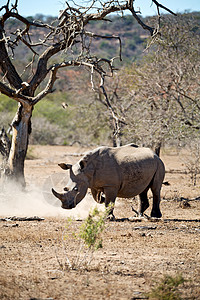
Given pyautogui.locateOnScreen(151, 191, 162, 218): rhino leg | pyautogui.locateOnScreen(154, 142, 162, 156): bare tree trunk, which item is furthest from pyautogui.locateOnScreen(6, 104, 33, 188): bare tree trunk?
pyautogui.locateOnScreen(154, 142, 162, 156): bare tree trunk

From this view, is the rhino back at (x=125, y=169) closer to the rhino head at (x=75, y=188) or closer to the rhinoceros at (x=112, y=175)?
the rhinoceros at (x=112, y=175)

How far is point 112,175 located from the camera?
9086mm

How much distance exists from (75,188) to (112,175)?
0.82 m

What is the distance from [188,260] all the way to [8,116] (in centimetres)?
2353

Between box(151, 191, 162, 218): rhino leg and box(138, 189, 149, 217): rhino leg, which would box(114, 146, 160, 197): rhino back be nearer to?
box(151, 191, 162, 218): rhino leg

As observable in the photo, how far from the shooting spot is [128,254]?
6406 mm

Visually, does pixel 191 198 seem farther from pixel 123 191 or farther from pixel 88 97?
pixel 88 97

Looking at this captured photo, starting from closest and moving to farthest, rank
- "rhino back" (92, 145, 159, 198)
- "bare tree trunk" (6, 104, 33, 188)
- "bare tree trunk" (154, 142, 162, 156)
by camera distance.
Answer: "rhino back" (92, 145, 159, 198) → "bare tree trunk" (6, 104, 33, 188) → "bare tree trunk" (154, 142, 162, 156)

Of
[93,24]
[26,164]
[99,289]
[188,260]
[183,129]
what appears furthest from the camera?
[93,24]

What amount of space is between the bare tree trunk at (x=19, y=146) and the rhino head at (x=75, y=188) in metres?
2.89

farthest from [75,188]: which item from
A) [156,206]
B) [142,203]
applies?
[156,206]

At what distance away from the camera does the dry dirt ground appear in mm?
4844

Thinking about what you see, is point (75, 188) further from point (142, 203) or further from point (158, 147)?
point (158, 147)

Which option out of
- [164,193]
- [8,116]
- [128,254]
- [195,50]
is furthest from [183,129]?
[8,116]
